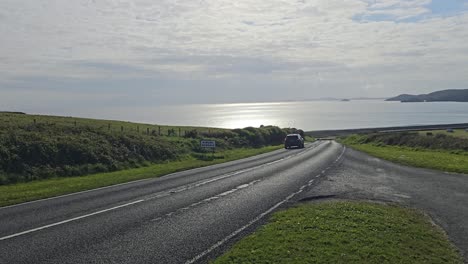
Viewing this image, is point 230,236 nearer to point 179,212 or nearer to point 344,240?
point 344,240

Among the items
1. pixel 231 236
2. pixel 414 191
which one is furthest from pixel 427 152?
pixel 231 236

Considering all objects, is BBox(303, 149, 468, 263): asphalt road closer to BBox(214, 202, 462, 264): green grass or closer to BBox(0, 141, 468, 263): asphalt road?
BBox(0, 141, 468, 263): asphalt road

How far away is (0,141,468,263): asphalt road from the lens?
339 inches

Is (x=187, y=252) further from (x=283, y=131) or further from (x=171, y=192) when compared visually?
(x=283, y=131)

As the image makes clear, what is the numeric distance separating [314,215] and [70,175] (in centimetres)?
1659

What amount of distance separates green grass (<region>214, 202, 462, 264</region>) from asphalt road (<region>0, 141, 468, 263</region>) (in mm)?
553

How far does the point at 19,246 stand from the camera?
884cm

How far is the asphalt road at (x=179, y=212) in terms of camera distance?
339 inches

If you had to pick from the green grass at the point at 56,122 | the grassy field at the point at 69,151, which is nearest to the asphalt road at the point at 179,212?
the grassy field at the point at 69,151

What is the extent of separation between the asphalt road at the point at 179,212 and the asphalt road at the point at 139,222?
0.06 feet

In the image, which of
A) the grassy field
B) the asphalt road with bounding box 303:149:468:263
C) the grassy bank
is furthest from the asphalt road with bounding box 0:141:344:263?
the grassy bank

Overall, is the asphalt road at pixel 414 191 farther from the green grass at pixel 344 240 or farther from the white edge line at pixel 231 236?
the white edge line at pixel 231 236

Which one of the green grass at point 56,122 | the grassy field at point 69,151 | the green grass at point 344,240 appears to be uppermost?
the green grass at point 56,122

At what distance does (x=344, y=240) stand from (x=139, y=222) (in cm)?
519
